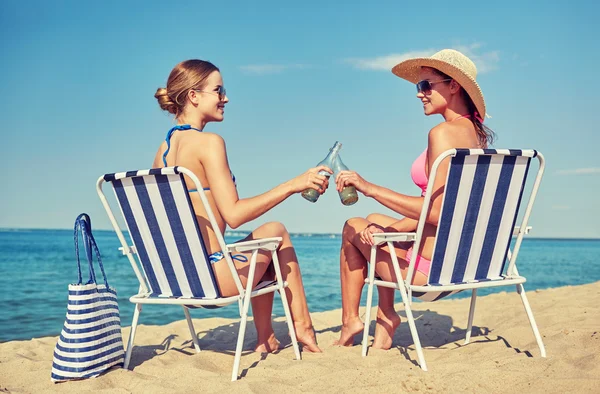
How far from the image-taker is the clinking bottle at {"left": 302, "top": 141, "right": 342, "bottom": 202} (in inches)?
123

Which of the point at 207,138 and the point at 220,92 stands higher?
the point at 220,92

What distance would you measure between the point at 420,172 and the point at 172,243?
150 cm

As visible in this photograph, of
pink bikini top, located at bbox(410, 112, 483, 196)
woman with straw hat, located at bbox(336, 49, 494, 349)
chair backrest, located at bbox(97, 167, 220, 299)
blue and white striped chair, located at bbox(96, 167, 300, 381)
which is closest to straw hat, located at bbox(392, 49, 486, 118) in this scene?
woman with straw hat, located at bbox(336, 49, 494, 349)

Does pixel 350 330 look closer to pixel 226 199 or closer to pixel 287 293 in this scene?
pixel 287 293

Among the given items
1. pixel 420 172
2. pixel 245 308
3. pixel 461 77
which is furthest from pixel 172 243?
pixel 461 77

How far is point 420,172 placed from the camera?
349 cm

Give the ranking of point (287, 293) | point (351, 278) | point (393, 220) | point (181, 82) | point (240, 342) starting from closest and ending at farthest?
point (240, 342)
point (181, 82)
point (287, 293)
point (351, 278)
point (393, 220)

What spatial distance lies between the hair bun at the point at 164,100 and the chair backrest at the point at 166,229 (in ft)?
2.17

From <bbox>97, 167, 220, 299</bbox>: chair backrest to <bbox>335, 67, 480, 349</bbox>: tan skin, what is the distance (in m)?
0.84

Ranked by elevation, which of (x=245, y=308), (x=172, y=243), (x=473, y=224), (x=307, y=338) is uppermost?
(x=473, y=224)

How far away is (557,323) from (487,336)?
0.53 meters

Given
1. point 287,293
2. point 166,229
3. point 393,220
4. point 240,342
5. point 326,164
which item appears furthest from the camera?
point 393,220

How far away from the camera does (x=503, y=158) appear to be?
3.07m

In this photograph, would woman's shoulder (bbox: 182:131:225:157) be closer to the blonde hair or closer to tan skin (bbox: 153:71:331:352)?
tan skin (bbox: 153:71:331:352)
